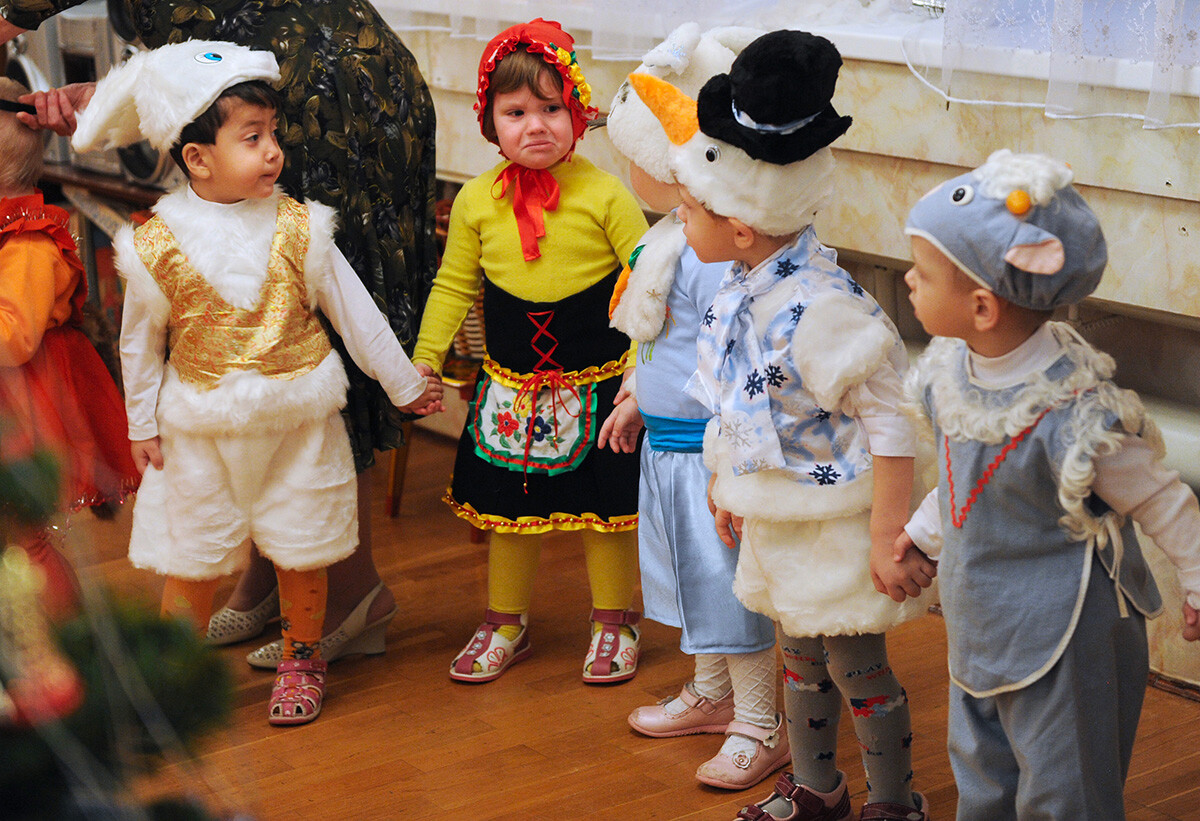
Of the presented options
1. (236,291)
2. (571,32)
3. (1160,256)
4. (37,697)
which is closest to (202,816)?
(37,697)

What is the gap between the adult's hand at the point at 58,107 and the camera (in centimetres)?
208

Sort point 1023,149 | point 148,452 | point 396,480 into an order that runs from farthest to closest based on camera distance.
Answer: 1. point 396,480
2. point 1023,149
3. point 148,452

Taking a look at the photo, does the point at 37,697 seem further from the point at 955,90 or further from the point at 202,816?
the point at 955,90

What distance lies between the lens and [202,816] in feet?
1.95

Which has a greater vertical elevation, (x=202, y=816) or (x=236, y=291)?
(x=202, y=816)

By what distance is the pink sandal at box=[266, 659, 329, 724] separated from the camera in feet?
7.00

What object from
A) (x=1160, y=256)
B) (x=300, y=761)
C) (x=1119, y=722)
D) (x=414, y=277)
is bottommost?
(x=300, y=761)

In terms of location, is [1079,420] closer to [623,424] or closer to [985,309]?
[985,309]

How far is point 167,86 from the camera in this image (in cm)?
189

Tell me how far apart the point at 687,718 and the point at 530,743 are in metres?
0.25

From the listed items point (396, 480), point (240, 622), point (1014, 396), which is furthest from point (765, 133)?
point (396, 480)

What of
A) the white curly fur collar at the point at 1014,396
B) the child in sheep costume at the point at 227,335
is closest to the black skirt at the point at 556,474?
the child in sheep costume at the point at 227,335

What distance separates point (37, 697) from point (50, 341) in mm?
1652

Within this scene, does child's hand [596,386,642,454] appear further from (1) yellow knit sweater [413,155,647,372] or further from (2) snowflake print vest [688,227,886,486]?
(2) snowflake print vest [688,227,886,486]
